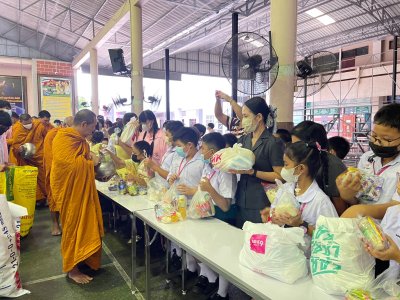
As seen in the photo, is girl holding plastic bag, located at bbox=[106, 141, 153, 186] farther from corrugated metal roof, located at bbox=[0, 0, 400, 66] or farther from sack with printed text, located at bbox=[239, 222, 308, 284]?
corrugated metal roof, located at bbox=[0, 0, 400, 66]

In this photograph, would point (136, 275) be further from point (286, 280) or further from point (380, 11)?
point (380, 11)

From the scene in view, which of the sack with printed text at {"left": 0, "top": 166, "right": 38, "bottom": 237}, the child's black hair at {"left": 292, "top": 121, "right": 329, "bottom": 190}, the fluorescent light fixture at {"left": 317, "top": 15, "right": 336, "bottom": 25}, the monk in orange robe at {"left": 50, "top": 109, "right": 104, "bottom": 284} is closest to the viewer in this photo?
the child's black hair at {"left": 292, "top": 121, "right": 329, "bottom": 190}

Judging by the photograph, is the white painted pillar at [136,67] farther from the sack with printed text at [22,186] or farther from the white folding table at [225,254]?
the white folding table at [225,254]

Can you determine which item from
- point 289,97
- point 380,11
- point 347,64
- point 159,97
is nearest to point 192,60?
Answer: point 347,64

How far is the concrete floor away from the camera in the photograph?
7.93 feet

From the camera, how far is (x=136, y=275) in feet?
8.85

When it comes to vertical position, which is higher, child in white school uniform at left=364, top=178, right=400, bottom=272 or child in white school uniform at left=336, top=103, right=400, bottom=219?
child in white school uniform at left=336, top=103, right=400, bottom=219

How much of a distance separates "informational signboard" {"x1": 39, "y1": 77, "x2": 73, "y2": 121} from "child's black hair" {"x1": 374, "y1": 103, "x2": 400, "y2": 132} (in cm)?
1207

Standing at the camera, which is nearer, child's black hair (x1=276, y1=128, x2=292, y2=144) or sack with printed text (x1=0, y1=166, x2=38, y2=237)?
child's black hair (x1=276, y1=128, x2=292, y2=144)

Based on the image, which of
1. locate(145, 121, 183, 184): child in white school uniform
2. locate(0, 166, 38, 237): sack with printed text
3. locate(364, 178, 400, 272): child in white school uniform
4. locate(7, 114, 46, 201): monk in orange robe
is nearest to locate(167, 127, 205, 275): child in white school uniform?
locate(145, 121, 183, 184): child in white school uniform

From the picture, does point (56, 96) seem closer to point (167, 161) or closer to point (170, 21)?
point (170, 21)

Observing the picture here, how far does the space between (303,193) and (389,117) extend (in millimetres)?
504

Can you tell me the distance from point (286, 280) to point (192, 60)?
15447mm

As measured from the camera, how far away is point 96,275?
2.71 meters
